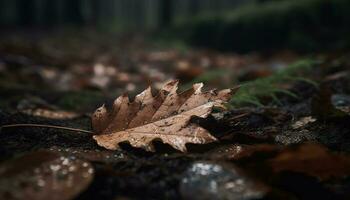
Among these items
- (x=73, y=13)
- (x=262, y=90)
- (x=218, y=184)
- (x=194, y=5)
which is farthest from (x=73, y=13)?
(x=218, y=184)

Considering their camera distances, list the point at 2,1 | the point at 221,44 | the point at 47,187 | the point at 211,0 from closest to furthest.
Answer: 1. the point at 47,187
2. the point at 221,44
3. the point at 2,1
4. the point at 211,0

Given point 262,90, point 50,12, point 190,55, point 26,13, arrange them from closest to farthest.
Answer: point 262,90 → point 190,55 → point 26,13 → point 50,12

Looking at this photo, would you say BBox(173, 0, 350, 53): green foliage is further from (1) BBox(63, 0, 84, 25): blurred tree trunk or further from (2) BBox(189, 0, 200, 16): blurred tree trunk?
(2) BBox(189, 0, 200, 16): blurred tree trunk

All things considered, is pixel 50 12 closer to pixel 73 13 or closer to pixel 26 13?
pixel 26 13

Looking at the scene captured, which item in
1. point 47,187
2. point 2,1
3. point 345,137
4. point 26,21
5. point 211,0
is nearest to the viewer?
point 47,187

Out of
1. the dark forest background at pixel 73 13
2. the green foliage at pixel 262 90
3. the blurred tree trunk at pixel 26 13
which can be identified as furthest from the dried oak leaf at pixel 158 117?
the blurred tree trunk at pixel 26 13

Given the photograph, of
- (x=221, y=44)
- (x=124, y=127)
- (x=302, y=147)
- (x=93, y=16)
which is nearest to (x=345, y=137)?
(x=302, y=147)

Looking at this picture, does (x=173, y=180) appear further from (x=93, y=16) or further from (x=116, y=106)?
(x=93, y=16)
